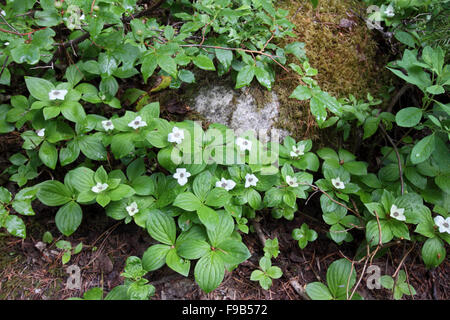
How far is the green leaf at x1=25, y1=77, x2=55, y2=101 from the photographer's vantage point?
2.03 m

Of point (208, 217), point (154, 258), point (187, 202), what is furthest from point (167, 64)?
Result: point (154, 258)

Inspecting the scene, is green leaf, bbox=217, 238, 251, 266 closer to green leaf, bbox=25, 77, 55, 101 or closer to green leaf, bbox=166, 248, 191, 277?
green leaf, bbox=166, 248, 191, 277

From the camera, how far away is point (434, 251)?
6.14 feet

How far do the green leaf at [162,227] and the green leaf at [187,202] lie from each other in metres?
0.14

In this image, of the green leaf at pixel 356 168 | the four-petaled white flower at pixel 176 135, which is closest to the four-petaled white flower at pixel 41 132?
the four-petaled white flower at pixel 176 135

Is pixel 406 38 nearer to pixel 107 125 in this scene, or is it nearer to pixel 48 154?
pixel 107 125

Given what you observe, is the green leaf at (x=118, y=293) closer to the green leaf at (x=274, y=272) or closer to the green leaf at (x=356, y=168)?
the green leaf at (x=274, y=272)

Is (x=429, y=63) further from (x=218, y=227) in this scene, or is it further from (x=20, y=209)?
(x=20, y=209)

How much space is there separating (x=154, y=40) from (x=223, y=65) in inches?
21.1

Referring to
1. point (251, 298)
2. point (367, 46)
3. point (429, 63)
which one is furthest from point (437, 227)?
point (367, 46)

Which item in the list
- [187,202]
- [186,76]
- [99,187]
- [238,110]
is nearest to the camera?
[187,202]

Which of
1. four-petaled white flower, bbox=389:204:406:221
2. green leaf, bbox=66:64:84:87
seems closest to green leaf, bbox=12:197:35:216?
green leaf, bbox=66:64:84:87

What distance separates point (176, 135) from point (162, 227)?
61cm

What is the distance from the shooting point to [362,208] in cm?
219
